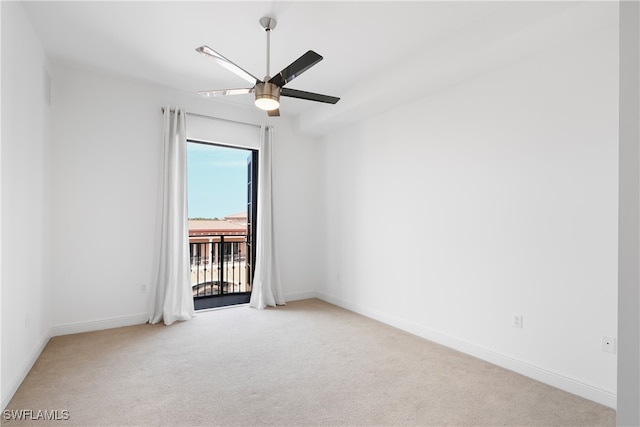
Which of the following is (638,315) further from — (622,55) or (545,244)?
(545,244)

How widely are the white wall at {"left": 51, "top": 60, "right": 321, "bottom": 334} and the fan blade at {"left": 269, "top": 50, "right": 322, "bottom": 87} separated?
222cm

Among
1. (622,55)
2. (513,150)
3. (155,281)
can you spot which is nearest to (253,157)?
(155,281)

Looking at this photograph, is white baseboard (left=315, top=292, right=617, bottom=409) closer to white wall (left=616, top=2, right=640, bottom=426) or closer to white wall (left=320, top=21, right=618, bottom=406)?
white wall (left=320, top=21, right=618, bottom=406)

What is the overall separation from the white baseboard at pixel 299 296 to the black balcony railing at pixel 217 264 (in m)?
0.87

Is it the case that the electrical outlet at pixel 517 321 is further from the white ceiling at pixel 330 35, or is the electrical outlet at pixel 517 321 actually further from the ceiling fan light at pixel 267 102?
the ceiling fan light at pixel 267 102

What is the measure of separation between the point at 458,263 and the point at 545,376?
1105 mm

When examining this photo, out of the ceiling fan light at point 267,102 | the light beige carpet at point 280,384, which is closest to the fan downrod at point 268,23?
the ceiling fan light at point 267,102

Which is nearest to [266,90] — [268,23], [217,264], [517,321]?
[268,23]

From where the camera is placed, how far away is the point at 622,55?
666mm

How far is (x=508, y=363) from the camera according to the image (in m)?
2.85

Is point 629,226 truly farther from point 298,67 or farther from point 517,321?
point 517,321

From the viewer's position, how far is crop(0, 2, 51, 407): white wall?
2293 millimetres

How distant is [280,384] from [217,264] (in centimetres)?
348

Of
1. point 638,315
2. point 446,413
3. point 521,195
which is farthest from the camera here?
point 521,195
